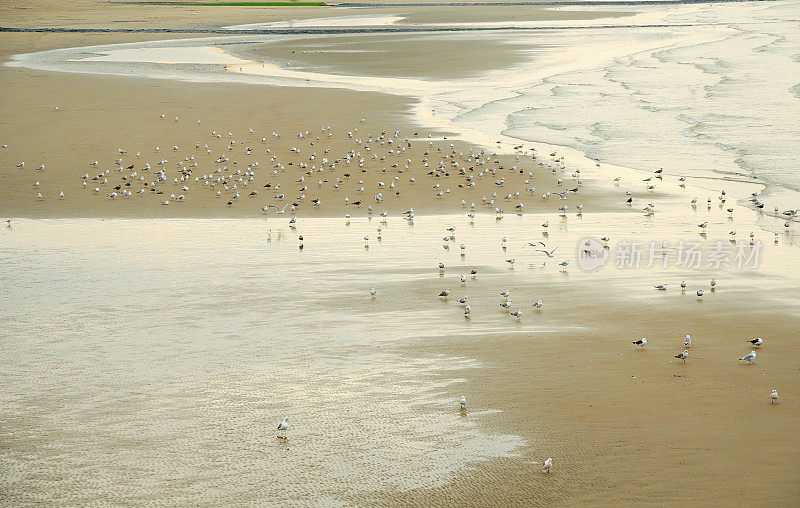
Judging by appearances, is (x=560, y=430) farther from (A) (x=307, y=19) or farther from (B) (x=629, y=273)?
(A) (x=307, y=19)

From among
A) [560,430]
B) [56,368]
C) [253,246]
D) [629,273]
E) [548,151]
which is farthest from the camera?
[548,151]

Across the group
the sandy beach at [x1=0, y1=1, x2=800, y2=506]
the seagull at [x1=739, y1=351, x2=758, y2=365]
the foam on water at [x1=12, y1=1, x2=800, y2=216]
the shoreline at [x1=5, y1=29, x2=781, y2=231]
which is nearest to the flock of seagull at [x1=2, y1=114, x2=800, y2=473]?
the sandy beach at [x1=0, y1=1, x2=800, y2=506]

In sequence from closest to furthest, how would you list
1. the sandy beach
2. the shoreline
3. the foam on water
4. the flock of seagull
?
the sandy beach → the flock of seagull → the shoreline → the foam on water

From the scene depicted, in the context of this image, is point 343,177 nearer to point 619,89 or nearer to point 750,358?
point 750,358

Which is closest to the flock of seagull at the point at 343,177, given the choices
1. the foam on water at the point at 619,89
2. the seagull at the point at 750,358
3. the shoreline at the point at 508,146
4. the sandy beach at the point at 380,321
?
the sandy beach at the point at 380,321

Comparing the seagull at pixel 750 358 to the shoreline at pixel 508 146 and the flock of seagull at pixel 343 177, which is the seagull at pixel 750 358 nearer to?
the flock of seagull at pixel 343 177

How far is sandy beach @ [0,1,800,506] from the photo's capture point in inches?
382

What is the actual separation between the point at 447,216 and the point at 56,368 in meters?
10.3

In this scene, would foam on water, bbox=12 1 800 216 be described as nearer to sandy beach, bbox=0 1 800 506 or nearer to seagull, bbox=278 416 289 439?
sandy beach, bbox=0 1 800 506

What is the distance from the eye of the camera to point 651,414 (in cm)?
1077

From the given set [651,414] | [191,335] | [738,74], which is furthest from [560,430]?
[738,74]

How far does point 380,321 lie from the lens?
45.6ft

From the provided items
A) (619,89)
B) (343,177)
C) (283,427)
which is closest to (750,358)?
(283,427)

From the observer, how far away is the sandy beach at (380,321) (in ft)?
31.9
